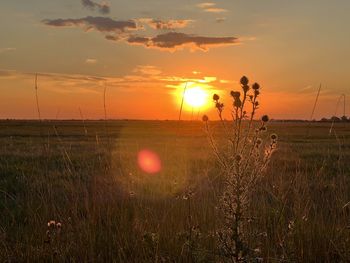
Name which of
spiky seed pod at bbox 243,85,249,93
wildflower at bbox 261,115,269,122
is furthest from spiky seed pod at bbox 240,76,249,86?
wildflower at bbox 261,115,269,122

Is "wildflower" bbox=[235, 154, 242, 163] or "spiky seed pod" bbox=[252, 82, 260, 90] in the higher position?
"spiky seed pod" bbox=[252, 82, 260, 90]

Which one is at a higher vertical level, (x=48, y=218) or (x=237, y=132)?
(x=237, y=132)

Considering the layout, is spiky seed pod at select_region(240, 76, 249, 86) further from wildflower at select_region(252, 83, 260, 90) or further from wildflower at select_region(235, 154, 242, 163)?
wildflower at select_region(235, 154, 242, 163)

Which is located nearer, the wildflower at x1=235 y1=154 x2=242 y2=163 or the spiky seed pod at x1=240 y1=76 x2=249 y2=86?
the spiky seed pod at x1=240 y1=76 x2=249 y2=86

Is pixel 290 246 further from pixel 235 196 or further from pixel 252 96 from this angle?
pixel 252 96

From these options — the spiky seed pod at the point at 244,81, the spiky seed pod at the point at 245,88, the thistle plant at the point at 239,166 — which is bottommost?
the thistle plant at the point at 239,166

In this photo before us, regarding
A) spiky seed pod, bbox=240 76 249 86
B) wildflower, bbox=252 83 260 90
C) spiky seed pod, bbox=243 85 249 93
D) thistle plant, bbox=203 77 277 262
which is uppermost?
spiky seed pod, bbox=240 76 249 86

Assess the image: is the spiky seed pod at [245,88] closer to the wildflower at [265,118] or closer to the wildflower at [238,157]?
the wildflower at [265,118]

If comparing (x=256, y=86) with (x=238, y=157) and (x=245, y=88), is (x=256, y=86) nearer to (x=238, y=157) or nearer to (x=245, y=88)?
(x=245, y=88)

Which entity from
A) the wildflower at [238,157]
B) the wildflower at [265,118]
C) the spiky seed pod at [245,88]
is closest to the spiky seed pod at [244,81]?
the spiky seed pod at [245,88]

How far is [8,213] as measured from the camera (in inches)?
256

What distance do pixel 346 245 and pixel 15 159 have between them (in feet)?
46.7

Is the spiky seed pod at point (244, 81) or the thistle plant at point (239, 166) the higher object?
the spiky seed pod at point (244, 81)

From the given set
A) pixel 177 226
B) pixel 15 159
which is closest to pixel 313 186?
pixel 177 226
